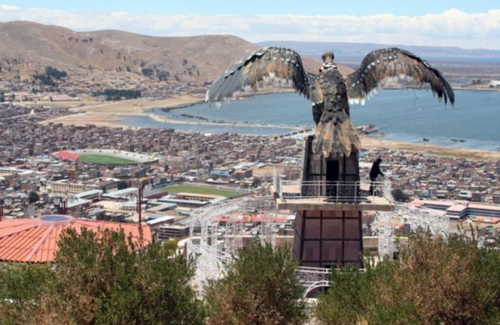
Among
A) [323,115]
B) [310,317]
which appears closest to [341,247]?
[323,115]

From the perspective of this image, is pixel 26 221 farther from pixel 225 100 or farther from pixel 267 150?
pixel 267 150

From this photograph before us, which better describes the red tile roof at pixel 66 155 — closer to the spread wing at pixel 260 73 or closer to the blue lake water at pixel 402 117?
the blue lake water at pixel 402 117

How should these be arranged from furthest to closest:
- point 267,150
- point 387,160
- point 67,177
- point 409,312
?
point 267,150 → point 387,160 → point 67,177 → point 409,312

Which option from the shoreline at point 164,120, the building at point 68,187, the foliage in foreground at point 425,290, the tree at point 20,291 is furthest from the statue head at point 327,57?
the shoreline at point 164,120

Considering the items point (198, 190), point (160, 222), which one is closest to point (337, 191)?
point (160, 222)

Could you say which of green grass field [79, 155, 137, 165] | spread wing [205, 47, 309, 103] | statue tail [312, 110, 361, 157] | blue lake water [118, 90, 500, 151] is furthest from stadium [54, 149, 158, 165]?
statue tail [312, 110, 361, 157]

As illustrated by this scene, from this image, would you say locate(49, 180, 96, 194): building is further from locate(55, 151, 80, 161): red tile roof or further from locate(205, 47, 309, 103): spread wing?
locate(205, 47, 309, 103): spread wing

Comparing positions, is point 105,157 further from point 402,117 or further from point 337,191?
point 337,191
